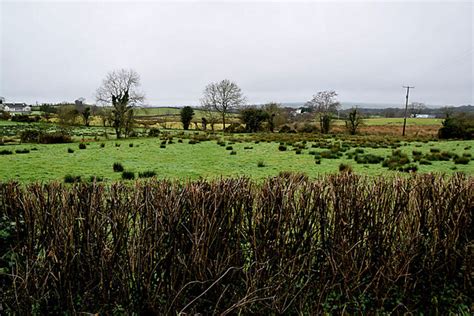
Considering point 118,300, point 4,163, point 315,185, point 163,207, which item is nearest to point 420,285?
point 315,185

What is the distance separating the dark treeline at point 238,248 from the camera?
3479 millimetres

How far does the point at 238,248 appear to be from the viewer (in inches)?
149

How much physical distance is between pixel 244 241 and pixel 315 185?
3.90 ft

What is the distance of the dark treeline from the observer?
11.4 ft

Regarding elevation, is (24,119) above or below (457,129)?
above

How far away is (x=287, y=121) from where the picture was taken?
6078 centimetres

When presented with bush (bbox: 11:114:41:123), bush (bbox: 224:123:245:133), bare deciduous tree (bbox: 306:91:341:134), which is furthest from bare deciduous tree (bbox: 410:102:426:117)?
bush (bbox: 11:114:41:123)

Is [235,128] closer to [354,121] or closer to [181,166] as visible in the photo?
[354,121]

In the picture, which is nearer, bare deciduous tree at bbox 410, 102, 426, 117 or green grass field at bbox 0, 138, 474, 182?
green grass field at bbox 0, 138, 474, 182

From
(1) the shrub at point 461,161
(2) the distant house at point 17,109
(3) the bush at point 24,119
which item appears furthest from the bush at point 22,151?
(2) the distant house at point 17,109

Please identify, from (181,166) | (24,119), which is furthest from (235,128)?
(181,166)

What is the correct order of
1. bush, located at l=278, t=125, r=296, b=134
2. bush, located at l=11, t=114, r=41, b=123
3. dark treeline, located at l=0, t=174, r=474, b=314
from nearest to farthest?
dark treeline, located at l=0, t=174, r=474, b=314
bush, located at l=278, t=125, r=296, b=134
bush, located at l=11, t=114, r=41, b=123

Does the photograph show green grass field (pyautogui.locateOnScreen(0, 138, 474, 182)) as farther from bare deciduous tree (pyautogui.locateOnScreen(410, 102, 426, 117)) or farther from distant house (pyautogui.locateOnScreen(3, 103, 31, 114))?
bare deciduous tree (pyautogui.locateOnScreen(410, 102, 426, 117))

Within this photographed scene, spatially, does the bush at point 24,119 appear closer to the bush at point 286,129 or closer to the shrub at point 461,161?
the bush at point 286,129
